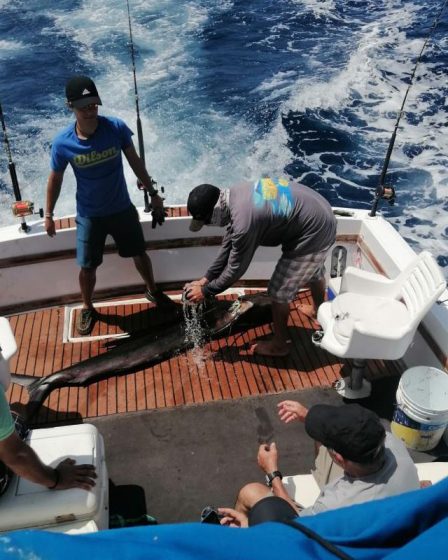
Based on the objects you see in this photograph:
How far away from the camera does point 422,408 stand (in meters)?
2.86

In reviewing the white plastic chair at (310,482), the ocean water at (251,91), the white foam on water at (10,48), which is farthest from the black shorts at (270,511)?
the white foam on water at (10,48)

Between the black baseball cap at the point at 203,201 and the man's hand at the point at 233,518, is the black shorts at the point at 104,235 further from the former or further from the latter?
the man's hand at the point at 233,518

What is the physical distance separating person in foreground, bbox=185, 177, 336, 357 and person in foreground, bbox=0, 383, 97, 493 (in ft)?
4.53

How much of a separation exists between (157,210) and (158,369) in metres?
1.12

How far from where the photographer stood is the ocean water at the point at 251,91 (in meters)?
8.02

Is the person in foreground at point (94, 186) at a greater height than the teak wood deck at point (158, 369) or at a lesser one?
greater

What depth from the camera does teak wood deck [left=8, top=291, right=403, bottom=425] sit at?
3.49m

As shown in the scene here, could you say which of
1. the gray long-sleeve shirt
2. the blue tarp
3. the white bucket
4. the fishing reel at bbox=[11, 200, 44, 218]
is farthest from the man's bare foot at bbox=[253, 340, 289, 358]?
the blue tarp

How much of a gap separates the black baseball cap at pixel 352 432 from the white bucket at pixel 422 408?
38.6 inches

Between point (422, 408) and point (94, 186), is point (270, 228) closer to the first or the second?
point (94, 186)

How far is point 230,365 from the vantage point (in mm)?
3768

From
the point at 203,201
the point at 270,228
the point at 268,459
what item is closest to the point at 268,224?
the point at 270,228

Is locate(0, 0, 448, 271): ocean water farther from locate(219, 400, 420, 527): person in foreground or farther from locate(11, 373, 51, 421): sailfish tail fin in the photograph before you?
locate(219, 400, 420, 527): person in foreground

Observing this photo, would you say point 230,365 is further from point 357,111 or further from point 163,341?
point 357,111
